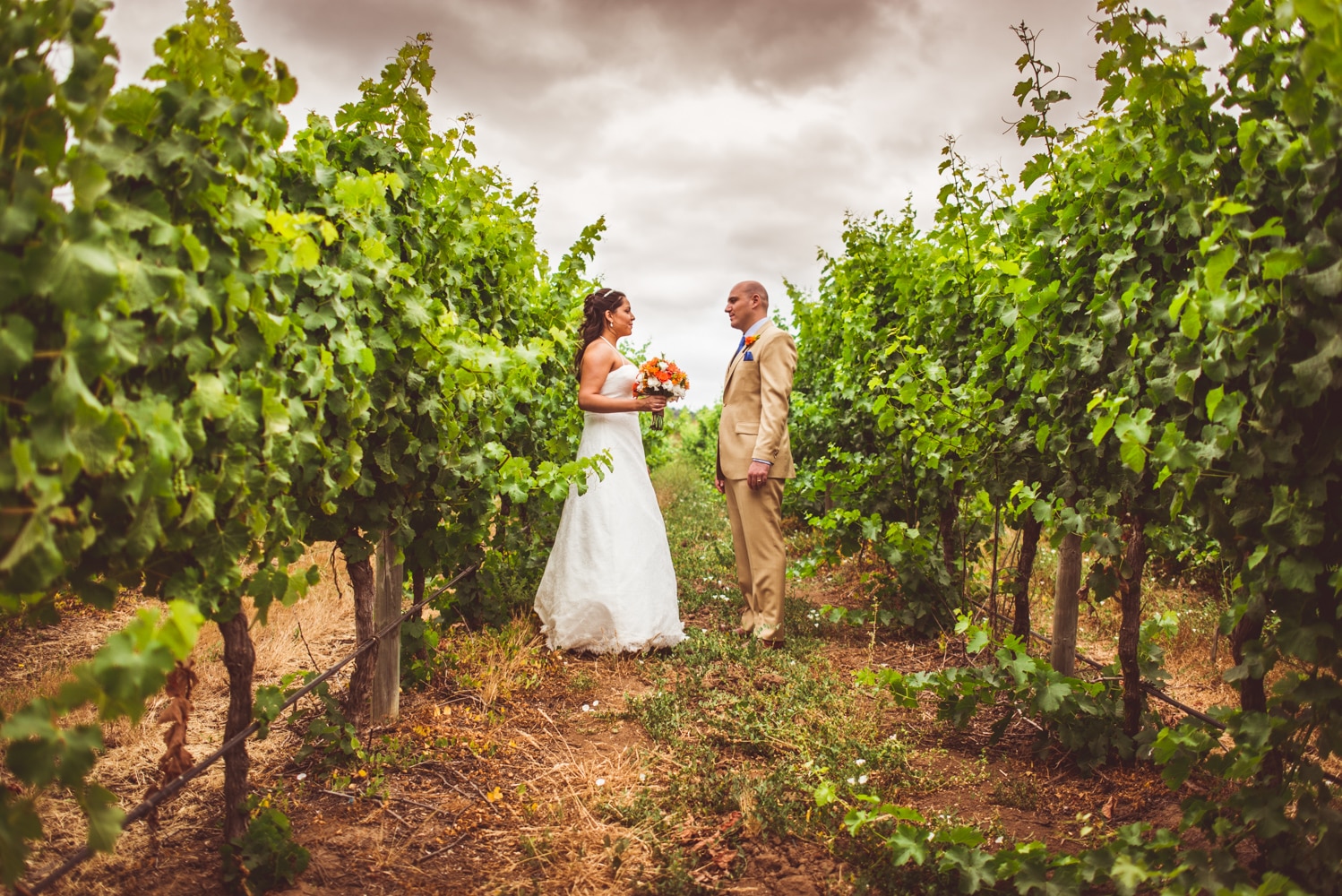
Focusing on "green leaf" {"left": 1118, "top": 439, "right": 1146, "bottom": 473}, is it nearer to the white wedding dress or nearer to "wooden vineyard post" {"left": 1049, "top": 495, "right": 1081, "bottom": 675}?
"wooden vineyard post" {"left": 1049, "top": 495, "right": 1081, "bottom": 675}

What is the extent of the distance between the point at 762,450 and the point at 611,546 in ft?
3.73

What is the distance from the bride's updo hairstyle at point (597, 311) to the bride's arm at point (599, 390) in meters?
0.12

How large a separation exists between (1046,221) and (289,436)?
315 cm

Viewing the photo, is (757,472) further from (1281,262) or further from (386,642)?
(1281,262)

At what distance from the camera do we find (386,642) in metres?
3.41

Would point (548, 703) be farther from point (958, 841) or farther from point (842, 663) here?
point (958, 841)

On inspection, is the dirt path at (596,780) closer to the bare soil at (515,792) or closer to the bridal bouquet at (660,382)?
the bare soil at (515,792)

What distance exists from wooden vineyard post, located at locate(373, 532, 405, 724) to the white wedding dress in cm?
145

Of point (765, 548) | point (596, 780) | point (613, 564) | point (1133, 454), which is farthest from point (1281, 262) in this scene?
point (613, 564)

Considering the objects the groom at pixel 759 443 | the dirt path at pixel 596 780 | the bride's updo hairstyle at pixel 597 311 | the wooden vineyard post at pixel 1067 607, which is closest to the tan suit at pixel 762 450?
the groom at pixel 759 443

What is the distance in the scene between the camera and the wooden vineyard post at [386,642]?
3.41m

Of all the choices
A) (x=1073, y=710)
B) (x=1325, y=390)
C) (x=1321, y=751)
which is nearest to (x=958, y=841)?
(x=1321, y=751)

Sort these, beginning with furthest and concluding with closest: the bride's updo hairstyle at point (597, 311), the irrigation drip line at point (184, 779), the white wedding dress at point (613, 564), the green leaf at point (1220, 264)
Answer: the bride's updo hairstyle at point (597, 311)
the white wedding dress at point (613, 564)
the green leaf at point (1220, 264)
the irrigation drip line at point (184, 779)

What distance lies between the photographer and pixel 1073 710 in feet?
10.6
